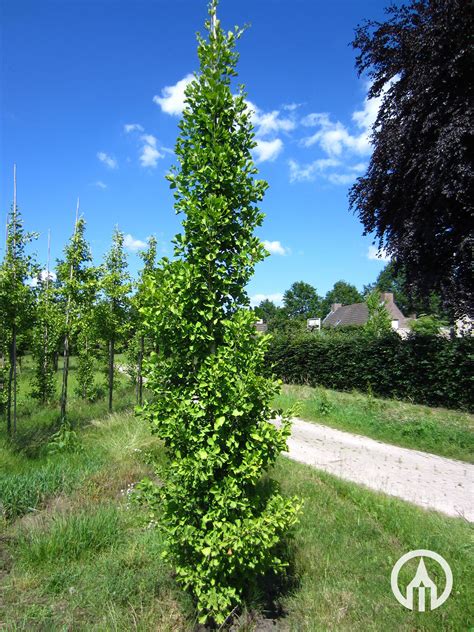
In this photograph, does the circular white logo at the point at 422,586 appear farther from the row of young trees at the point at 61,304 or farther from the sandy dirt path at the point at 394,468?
the row of young trees at the point at 61,304

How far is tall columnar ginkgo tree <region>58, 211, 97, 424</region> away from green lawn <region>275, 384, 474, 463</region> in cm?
533

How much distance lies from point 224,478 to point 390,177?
10.5 metres

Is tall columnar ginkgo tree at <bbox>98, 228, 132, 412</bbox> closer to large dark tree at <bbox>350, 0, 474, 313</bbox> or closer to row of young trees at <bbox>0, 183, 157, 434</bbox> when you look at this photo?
row of young trees at <bbox>0, 183, 157, 434</bbox>

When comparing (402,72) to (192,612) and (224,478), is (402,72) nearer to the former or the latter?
(224,478)

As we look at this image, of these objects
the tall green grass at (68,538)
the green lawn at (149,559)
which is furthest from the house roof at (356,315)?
the tall green grass at (68,538)

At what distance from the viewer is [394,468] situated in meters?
6.64

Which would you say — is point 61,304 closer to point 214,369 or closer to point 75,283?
point 75,283

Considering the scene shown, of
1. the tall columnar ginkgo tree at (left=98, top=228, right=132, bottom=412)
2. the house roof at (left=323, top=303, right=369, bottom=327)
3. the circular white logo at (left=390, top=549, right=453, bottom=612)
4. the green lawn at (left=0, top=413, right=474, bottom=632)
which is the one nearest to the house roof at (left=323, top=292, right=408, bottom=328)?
the house roof at (left=323, top=303, right=369, bottom=327)

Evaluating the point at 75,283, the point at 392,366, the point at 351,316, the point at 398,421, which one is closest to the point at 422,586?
the point at 398,421

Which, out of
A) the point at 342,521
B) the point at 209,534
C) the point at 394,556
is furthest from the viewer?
the point at 342,521

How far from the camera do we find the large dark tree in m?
9.08

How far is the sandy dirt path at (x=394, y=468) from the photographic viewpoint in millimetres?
5359

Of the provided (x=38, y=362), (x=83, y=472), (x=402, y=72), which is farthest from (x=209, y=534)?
A: (x=402, y=72)

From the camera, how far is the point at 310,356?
15.9 m
